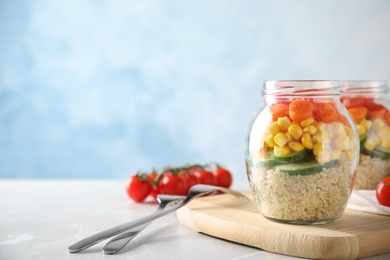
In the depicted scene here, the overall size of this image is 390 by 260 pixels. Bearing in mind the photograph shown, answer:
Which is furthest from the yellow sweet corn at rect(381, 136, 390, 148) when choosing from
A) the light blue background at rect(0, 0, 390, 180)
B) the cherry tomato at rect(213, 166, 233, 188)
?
the light blue background at rect(0, 0, 390, 180)

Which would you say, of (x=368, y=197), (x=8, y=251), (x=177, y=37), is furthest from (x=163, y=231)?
(x=177, y=37)

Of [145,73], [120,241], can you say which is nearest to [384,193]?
[120,241]

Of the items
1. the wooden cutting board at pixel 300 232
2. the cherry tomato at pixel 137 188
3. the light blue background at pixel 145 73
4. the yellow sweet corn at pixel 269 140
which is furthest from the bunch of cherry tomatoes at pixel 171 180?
the light blue background at pixel 145 73

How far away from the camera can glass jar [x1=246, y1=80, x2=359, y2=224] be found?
49.3 inches

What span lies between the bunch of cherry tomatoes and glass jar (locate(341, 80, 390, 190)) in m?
0.57

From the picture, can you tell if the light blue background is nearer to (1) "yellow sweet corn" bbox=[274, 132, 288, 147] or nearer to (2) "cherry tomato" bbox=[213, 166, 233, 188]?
(2) "cherry tomato" bbox=[213, 166, 233, 188]

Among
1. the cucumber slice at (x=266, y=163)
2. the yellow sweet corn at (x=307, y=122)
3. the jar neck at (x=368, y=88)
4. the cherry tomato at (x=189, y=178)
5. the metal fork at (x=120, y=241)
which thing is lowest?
the metal fork at (x=120, y=241)

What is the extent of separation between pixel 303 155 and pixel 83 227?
2.03 ft

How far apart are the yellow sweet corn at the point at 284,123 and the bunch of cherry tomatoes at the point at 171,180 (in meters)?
0.73

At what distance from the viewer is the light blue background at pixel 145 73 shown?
3.89 metres

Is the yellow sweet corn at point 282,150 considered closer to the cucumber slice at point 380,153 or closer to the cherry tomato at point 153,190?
the cucumber slice at point 380,153

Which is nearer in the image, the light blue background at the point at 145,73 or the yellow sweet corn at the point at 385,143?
the yellow sweet corn at the point at 385,143

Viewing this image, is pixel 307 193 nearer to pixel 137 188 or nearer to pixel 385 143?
pixel 385 143

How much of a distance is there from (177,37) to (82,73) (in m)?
0.88
